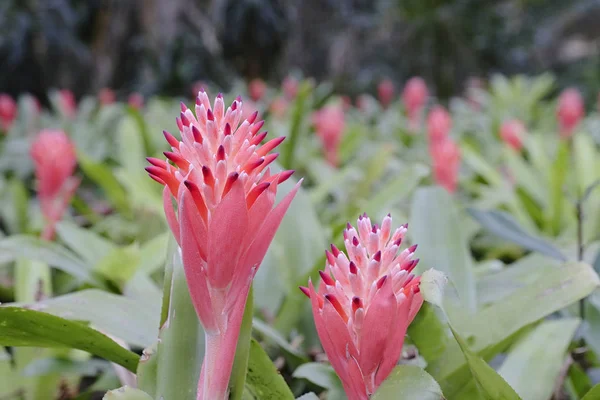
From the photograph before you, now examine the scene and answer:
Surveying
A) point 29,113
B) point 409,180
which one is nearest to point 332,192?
point 409,180

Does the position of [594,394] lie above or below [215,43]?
below

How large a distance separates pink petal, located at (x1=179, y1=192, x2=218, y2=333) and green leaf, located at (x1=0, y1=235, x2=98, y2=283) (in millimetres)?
704

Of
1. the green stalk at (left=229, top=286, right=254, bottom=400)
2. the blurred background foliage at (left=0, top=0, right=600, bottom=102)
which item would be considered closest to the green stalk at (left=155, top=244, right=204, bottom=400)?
the green stalk at (left=229, top=286, right=254, bottom=400)

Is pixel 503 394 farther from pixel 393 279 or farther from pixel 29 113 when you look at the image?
pixel 29 113

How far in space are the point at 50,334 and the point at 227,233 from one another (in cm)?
32

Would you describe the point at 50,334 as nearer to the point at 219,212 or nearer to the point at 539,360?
the point at 219,212

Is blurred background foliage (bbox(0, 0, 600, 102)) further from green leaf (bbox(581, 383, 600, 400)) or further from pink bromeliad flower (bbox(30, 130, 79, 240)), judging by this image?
green leaf (bbox(581, 383, 600, 400))

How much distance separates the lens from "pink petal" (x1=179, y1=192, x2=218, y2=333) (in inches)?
19.7

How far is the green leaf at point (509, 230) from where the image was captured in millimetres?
1120

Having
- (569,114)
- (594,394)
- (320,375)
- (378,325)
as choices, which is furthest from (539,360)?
(569,114)

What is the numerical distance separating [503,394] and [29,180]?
8.93 feet

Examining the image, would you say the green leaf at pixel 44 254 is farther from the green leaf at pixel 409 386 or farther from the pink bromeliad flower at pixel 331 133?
the pink bromeliad flower at pixel 331 133

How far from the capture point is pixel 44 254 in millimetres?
1148

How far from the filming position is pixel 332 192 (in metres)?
2.27
